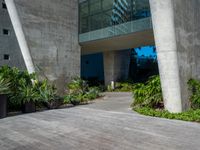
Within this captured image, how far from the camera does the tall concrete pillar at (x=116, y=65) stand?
71.7ft

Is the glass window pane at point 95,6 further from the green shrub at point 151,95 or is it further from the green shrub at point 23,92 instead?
the green shrub at point 151,95

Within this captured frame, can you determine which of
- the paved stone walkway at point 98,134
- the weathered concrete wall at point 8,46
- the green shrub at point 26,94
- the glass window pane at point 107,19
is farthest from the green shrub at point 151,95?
the weathered concrete wall at point 8,46

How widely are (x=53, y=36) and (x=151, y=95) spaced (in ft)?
26.6

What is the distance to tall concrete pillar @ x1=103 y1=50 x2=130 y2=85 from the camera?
21844 mm

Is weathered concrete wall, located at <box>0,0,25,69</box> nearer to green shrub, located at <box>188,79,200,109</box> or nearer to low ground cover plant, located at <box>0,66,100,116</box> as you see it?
low ground cover plant, located at <box>0,66,100,116</box>

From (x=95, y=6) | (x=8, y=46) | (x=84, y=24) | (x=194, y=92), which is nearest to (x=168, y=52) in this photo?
(x=194, y=92)

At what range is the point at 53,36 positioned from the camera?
14672 mm

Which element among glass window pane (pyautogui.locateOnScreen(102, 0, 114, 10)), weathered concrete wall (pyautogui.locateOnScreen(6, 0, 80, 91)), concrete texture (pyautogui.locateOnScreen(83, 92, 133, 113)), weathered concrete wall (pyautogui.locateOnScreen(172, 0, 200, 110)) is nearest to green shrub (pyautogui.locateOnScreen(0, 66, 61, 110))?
concrete texture (pyautogui.locateOnScreen(83, 92, 133, 113))

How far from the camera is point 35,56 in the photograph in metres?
13.3

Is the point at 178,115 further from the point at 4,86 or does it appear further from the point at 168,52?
the point at 4,86

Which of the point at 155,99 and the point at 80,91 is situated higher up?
the point at 80,91

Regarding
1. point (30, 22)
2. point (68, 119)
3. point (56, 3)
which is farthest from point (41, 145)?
point (56, 3)

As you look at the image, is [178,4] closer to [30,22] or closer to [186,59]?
[186,59]

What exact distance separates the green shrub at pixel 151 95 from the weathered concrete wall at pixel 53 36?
660cm
